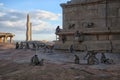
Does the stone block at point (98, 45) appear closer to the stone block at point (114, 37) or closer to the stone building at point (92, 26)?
the stone building at point (92, 26)

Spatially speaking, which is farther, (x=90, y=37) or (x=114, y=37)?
(x=90, y=37)

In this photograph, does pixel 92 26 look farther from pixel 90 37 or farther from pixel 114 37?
pixel 114 37

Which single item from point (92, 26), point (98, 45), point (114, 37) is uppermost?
point (92, 26)

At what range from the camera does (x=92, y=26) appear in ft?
80.9

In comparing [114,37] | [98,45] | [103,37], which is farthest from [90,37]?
[114,37]

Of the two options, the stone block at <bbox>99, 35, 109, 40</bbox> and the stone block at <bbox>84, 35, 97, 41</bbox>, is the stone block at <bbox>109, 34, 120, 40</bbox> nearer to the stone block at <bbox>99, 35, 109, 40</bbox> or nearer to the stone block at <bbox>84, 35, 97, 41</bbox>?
the stone block at <bbox>99, 35, 109, 40</bbox>

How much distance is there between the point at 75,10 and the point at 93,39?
4491mm

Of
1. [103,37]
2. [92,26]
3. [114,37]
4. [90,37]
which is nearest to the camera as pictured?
[114,37]

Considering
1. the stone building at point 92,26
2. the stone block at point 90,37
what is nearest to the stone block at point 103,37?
the stone building at point 92,26

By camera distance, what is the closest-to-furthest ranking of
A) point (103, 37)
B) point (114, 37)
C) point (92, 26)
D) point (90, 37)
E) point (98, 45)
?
point (114, 37) < point (98, 45) < point (103, 37) < point (90, 37) < point (92, 26)

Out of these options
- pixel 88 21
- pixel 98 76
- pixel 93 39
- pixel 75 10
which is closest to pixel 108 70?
pixel 98 76

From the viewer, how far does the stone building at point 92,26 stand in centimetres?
2259

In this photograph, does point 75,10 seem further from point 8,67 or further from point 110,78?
point 110,78

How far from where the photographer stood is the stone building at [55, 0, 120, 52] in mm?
22594
